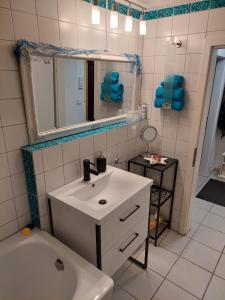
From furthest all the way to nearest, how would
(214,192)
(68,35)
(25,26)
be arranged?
(214,192) → (68,35) → (25,26)

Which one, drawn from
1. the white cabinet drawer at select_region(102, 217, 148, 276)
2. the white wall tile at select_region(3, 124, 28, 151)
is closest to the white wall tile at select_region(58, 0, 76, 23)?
the white wall tile at select_region(3, 124, 28, 151)

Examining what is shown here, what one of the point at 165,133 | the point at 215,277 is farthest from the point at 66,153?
the point at 215,277

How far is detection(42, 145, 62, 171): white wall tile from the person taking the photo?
1476mm

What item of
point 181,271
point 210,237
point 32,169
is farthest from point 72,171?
point 210,237

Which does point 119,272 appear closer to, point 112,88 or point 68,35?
point 112,88

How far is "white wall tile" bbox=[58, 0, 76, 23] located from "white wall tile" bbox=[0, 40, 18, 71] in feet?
1.42

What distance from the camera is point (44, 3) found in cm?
137

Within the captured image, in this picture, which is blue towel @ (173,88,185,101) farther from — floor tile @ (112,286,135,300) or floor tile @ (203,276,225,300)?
floor tile @ (112,286,135,300)

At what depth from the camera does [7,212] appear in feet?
4.84

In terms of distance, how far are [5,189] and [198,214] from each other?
225cm

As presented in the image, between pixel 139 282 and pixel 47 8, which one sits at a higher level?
pixel 47 8

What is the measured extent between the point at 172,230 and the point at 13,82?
84.8 inches

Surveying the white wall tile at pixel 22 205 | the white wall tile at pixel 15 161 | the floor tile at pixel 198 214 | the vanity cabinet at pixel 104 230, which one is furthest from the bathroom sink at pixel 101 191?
the floor tile at pixel 198 214

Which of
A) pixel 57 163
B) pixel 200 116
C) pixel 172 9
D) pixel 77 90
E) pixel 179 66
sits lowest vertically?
pixel 57 163
